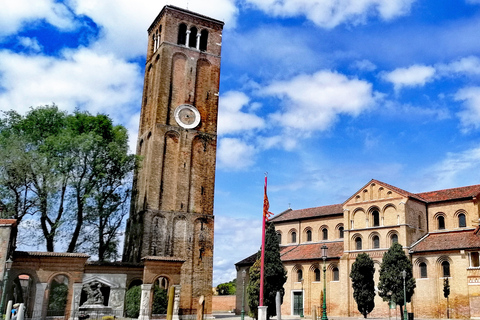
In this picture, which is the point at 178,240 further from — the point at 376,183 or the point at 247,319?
the point at 376,183

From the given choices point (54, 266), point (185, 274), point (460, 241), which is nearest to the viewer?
point (54, 266)

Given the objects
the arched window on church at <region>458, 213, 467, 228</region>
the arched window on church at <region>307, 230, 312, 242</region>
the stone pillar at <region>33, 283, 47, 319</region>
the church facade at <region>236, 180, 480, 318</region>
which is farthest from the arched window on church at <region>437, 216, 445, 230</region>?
the stone pillar at <region>33, 283, 47, 319</region>

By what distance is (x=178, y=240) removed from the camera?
137 ft

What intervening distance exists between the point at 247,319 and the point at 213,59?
84.6 feet

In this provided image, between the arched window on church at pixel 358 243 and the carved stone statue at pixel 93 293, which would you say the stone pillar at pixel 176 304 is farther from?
the arched window on church at pixel 358 243

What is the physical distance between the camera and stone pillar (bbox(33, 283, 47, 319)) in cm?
2923

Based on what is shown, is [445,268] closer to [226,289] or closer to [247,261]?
[247,261]

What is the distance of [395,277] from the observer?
35156 mm

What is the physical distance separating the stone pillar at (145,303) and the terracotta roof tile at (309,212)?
22374 millimetres

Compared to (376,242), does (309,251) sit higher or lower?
lower

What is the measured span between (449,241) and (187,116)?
25.7 metres

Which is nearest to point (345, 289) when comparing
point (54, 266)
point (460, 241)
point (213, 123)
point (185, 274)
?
point (460, 241)

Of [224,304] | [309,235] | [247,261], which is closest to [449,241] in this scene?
[309,235]

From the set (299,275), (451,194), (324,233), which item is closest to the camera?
(451,194)
